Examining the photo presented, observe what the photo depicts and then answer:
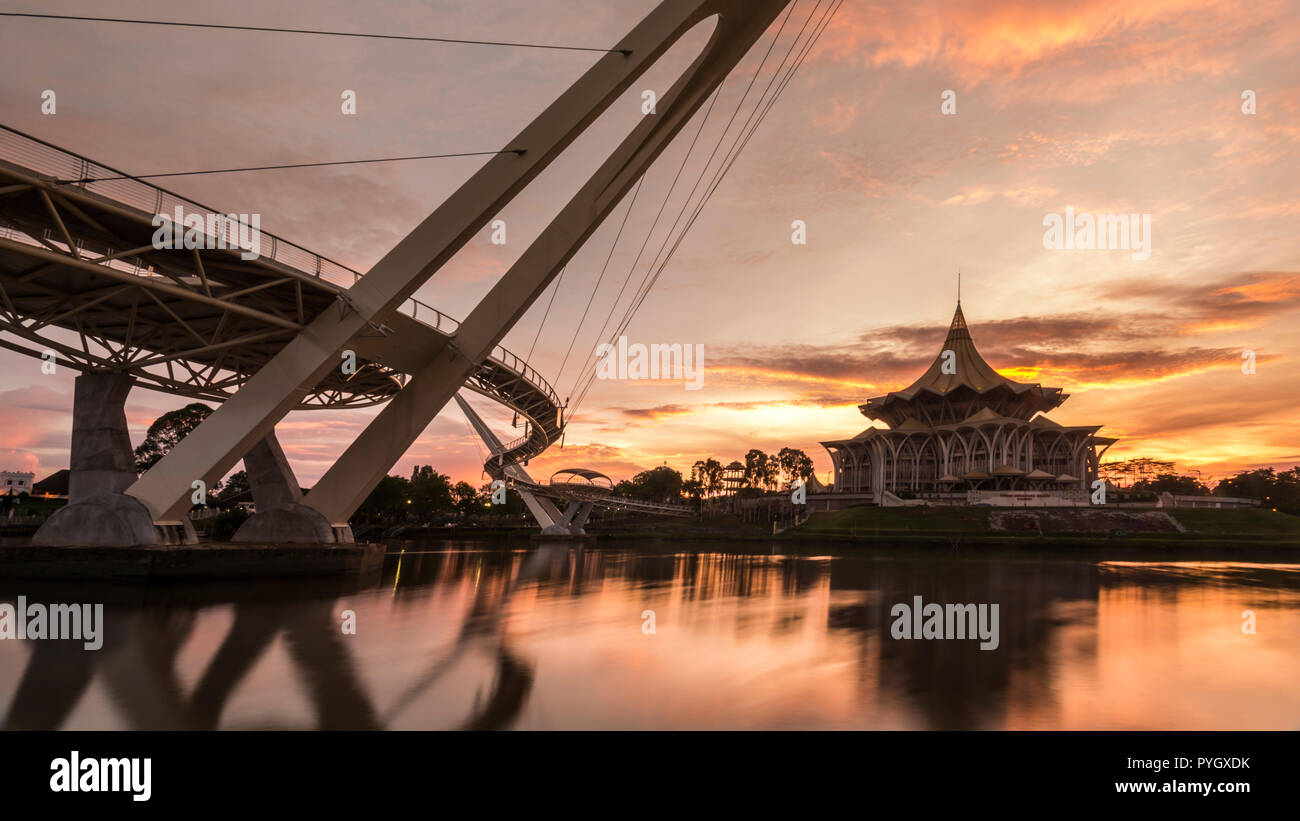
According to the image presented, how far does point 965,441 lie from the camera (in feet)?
303

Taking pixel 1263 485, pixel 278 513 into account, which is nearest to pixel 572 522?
pixel 278 513

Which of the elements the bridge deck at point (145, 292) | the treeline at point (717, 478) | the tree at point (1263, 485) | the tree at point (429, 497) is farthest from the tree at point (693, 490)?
the bridge deck at point (145, 292)

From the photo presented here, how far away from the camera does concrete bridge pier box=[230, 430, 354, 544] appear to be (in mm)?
23859

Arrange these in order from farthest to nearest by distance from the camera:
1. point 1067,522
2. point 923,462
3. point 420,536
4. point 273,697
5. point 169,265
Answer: point 923,462, point 420,536, point 1067,522, point 169,265, point 273,697

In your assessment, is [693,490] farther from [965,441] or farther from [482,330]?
[482,330]

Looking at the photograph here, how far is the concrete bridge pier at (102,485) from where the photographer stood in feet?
58.9

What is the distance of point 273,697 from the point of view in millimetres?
7977

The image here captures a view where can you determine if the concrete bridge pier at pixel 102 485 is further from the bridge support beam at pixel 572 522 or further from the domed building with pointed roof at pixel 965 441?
the domed building with pointed roof at pixel 965 441

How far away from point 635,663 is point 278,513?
1860 cm

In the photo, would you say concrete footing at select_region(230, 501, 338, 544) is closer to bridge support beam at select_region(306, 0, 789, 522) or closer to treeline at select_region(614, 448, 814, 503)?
bridge support beam at select_region(306, 0, 789, 522)
